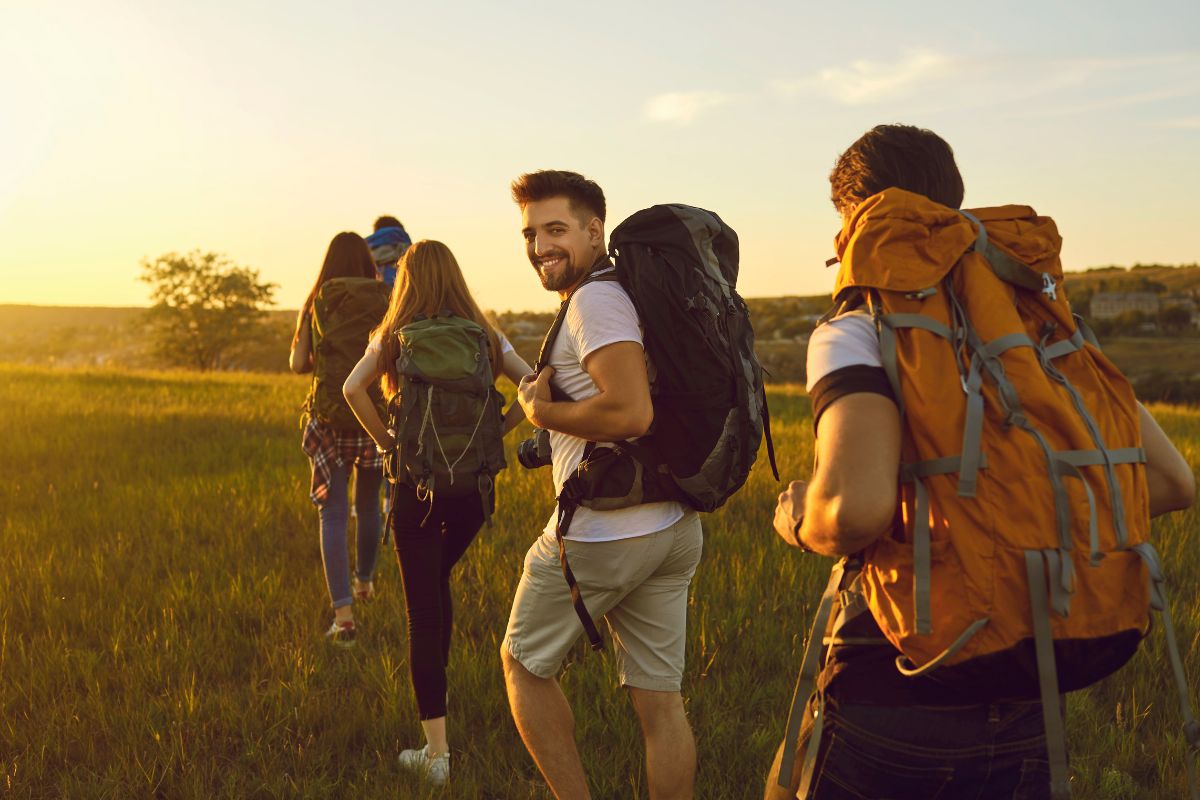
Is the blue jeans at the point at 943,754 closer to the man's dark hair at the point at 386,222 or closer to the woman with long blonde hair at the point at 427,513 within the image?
the woman with long blonde hair at the point at 427,513

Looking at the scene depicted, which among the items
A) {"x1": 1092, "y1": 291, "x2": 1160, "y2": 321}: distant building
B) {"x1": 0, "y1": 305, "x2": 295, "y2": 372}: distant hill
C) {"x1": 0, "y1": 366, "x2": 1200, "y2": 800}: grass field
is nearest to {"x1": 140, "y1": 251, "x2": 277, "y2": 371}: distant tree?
{"x1": 0, "y1": 305, "x2": 295, "y2": 372}: distant hill

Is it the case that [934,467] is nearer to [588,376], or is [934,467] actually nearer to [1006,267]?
[1006,267]

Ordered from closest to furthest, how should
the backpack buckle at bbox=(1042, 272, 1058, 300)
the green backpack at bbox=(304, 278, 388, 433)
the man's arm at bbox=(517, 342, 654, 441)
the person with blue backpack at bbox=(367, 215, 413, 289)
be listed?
the backpack buckle at bbox=(1042, 272, 1058, 300) < the man's arm at bbox=(517, 342, 654, 441) < the green backpack at bbox=(304, 278, 388, 433) < the person with blue backpack at bbox=(367, 215, 413, 289)

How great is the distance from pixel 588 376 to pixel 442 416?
1209mm

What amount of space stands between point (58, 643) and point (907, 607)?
5206 millimetres

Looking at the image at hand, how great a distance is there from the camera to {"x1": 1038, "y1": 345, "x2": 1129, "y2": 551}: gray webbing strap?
1.79 m

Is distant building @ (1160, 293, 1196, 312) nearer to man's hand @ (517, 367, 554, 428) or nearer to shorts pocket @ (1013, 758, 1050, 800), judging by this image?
man's hand @ (517, 367, 554, 428)

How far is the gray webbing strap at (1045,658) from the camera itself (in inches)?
67.9

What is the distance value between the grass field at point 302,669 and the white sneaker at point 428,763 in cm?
6

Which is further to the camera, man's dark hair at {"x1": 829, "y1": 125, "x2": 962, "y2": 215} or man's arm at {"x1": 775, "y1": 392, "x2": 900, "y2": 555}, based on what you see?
man's dark hair at {"x1": 829, "y1": 125, "x2": 962, "y2": 215}

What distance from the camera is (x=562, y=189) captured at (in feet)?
10.2

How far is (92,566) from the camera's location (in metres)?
6.71

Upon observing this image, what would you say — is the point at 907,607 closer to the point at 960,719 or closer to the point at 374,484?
the point at 960,719

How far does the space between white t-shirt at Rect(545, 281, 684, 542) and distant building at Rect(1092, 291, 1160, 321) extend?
114 m
